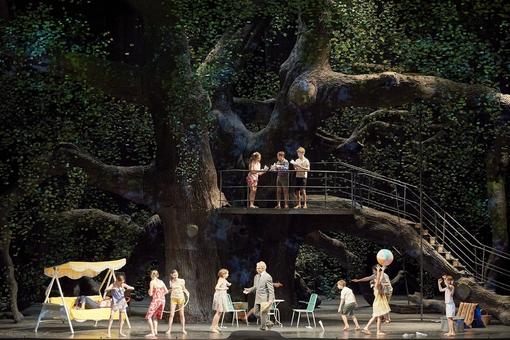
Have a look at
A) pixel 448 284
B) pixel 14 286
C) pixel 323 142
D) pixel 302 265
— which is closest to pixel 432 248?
pixel 448 284

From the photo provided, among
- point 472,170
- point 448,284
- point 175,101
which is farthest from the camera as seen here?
point 472,170

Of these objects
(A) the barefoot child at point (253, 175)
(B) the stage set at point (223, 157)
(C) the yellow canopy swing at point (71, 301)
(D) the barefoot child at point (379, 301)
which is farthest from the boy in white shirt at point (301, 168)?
(C) the yellow canopy swing at point (71, 301)

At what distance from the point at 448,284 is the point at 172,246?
23.2 feet

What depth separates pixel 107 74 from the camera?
80.7 ft

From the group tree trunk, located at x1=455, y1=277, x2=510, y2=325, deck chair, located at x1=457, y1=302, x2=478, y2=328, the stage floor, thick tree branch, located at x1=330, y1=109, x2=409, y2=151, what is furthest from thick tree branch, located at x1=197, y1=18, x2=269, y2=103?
deck chair, located at x1=457, y1=302, x2=478, y2=328

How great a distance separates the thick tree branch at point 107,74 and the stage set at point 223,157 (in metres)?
0.03

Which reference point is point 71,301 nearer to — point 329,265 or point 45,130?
point 45,130

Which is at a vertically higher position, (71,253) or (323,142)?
(323,142)

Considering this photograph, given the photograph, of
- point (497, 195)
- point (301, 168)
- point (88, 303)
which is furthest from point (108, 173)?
point (497, 195)

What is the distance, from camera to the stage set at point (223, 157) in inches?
953

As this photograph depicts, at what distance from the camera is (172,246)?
85.2 feet

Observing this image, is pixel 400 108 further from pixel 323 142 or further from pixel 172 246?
pixel 172 246

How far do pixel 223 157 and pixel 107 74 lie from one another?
4.38 meters

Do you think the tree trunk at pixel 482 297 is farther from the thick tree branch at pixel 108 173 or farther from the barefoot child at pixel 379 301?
the thick tree branch at pixel 108 173
